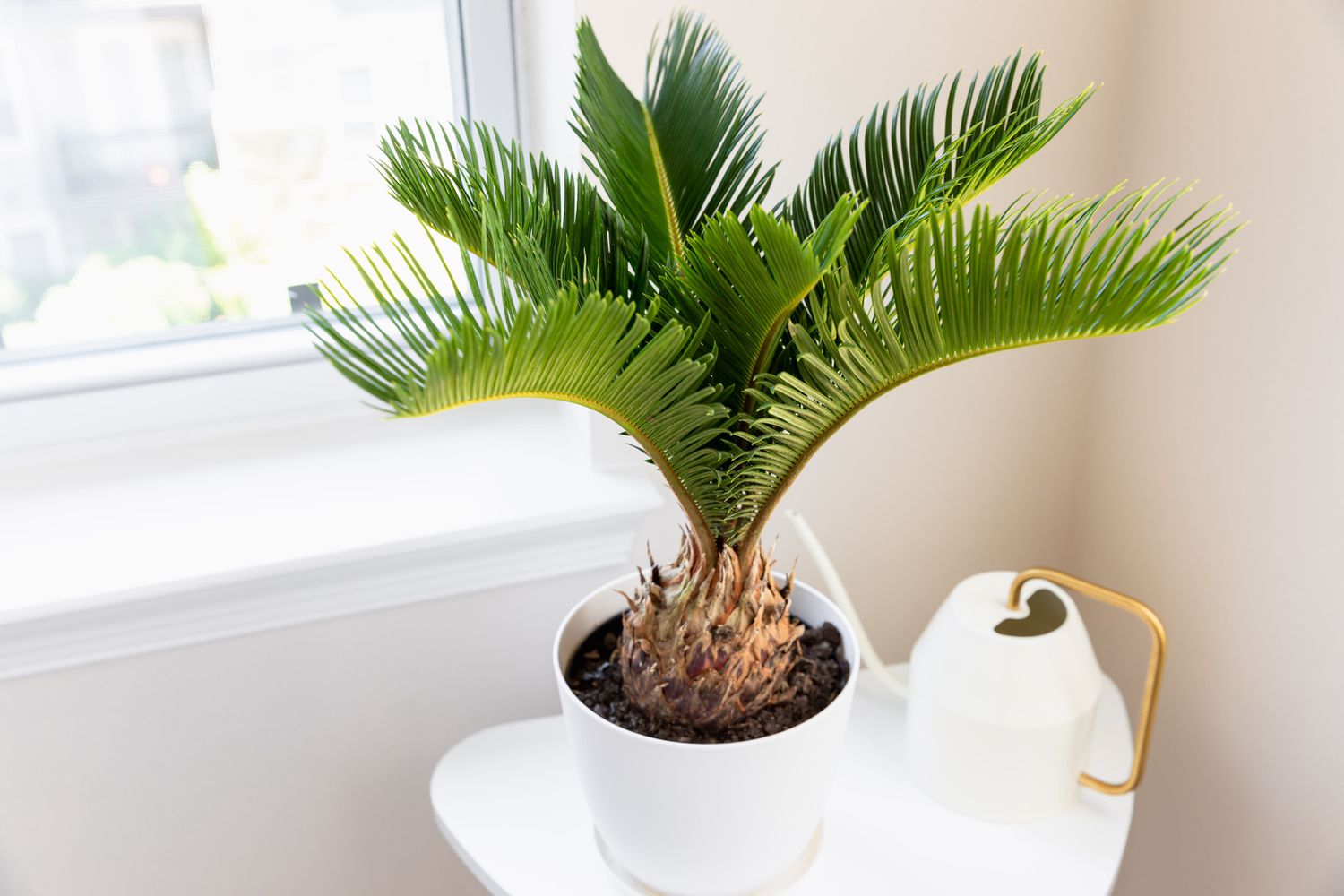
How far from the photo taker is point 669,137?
0.77 m

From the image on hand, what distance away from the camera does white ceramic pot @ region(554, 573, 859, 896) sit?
0.79 meters

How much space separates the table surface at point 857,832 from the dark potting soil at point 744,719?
169mm

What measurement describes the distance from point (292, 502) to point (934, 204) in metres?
0.69

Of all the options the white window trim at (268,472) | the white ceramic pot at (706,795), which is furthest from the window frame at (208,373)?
the white ceramic pot at (706,795)

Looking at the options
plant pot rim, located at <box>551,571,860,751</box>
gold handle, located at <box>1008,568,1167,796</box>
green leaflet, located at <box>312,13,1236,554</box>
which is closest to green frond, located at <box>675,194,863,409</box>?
green leaflet, located at <box>312,13,1236,554</box>

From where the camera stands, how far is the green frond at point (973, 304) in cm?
59

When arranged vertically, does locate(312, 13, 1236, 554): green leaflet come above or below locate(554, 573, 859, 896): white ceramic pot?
above

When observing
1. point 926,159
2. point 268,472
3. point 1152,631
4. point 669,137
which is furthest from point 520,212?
point 1152,631

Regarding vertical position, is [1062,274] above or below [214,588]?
above

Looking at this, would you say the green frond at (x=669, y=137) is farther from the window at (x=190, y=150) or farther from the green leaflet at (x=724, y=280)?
the window at (x=190, y=150)

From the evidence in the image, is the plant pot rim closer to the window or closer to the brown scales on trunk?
the brown scales on trunk

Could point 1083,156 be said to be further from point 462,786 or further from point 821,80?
point 462,786

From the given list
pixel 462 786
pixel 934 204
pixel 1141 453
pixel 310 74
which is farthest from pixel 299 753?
pixel 1141 453

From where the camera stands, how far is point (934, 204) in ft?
2.32
